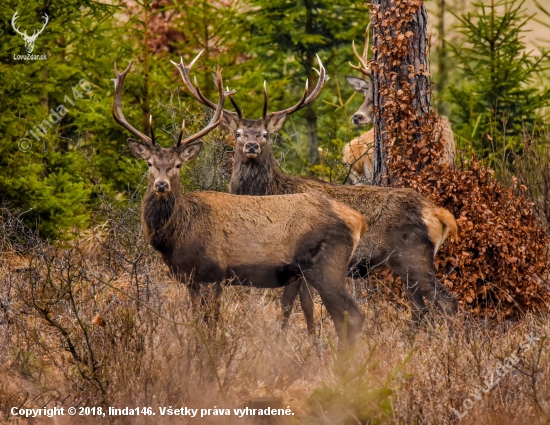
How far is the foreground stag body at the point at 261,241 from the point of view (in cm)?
713

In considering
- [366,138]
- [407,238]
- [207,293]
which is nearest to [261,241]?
[207,293]

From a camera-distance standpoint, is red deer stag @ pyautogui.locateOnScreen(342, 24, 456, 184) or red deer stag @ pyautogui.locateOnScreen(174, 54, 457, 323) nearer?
red deer stag @ pyautogui.locateOnScreen(174, 54, 457, 323)

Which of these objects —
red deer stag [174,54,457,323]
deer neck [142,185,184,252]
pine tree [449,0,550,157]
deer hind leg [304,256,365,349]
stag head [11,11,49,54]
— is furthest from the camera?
pine tree [449,0,550,157]

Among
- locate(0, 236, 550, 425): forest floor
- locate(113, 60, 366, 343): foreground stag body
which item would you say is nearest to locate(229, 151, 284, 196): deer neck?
locate(113, 60, 366, 343): foreground stag body

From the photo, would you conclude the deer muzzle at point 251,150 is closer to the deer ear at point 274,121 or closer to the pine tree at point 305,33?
the deer ear at point 274,121

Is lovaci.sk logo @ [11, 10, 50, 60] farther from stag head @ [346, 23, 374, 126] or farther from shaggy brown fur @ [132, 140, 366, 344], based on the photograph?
stag head @ [346, 23, 374, 126]

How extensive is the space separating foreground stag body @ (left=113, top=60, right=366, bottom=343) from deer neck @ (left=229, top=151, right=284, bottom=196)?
4.21 feet

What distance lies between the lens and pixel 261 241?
23.5 feet

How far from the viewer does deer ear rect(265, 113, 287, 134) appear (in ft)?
29.6

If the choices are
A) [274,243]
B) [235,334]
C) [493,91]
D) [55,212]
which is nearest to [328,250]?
[274,243]

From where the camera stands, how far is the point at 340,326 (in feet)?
23.4

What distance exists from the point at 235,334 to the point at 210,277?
1.27 meters

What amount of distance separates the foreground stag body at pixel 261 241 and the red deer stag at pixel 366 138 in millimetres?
2210

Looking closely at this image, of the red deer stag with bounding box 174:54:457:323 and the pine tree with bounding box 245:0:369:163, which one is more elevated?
the red deer stag with bounding box 174:54:457:323
